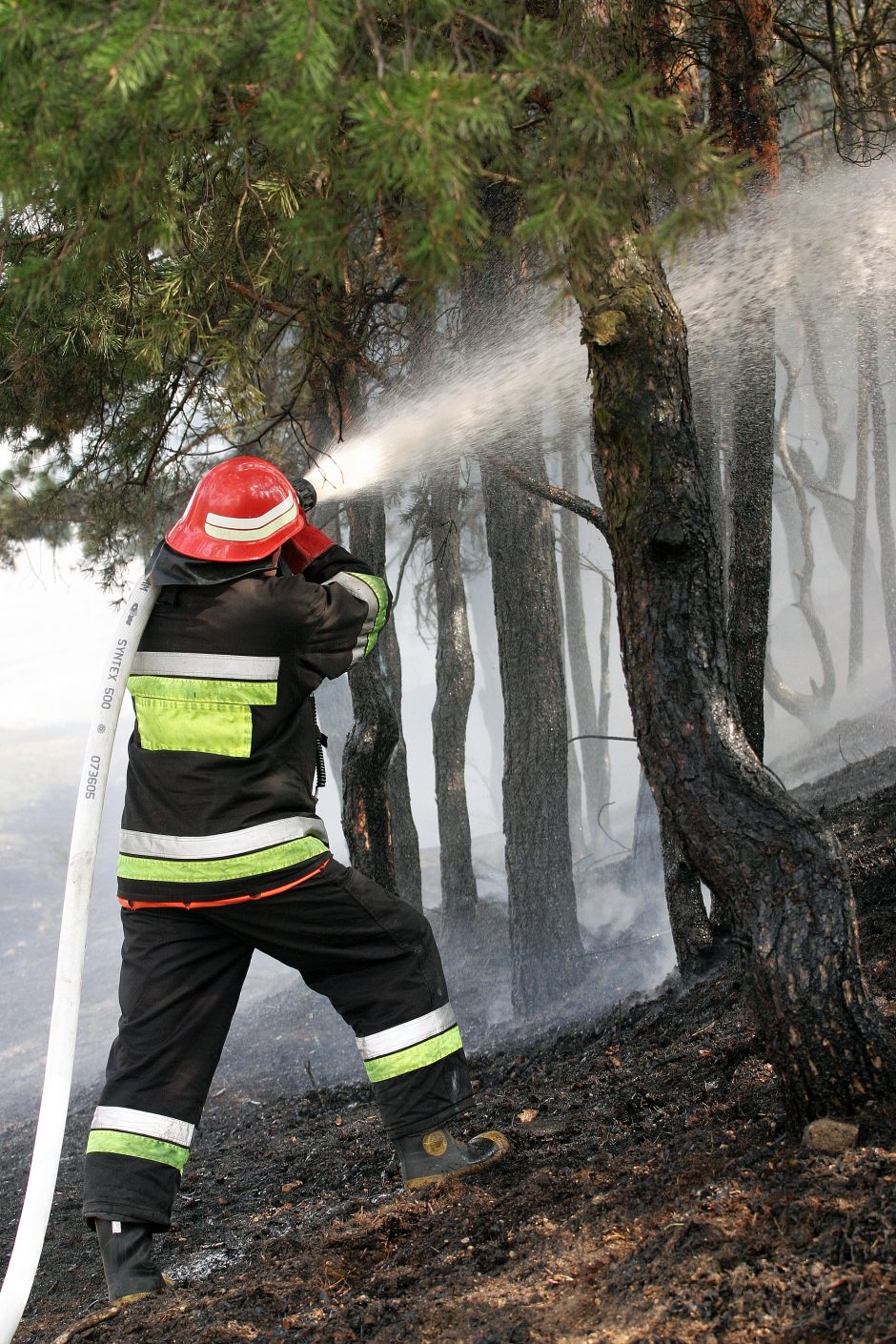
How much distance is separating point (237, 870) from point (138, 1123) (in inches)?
26.4

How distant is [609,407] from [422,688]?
69996 millimetres

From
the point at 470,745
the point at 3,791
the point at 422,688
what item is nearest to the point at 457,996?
the point at 3,791

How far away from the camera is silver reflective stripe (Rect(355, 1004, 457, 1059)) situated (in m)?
3.17

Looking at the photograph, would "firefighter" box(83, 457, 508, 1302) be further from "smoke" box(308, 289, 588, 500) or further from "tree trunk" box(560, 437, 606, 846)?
"tree trunk" box(560, 437, 606, 846)

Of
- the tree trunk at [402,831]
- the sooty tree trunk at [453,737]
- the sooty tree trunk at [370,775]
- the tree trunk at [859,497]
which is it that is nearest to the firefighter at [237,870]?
the sooty tree trunk at [370,775]

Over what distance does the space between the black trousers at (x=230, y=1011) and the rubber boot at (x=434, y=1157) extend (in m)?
0.05

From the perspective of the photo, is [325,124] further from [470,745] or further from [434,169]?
[470,745]

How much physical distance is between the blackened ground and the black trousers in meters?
0.25

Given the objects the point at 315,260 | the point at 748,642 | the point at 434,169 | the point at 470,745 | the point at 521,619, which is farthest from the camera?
the point at 470,745

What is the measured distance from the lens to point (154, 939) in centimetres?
309

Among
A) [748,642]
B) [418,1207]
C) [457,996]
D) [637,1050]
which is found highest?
[748,642]

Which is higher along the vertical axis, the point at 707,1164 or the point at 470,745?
the point at 707,1164

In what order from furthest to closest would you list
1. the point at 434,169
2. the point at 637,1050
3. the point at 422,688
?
the point at 422,688 → the point at 637,1050 → the point at 434,169

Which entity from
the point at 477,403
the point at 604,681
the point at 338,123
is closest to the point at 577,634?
the point at 604,681
